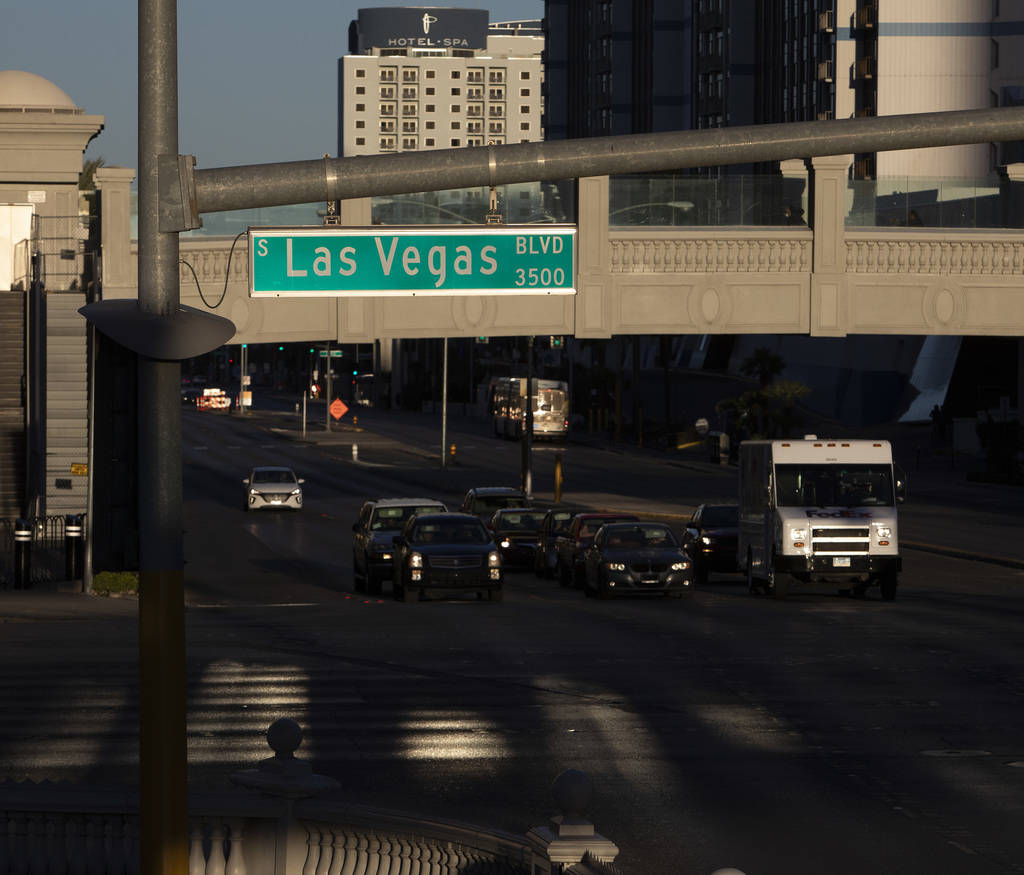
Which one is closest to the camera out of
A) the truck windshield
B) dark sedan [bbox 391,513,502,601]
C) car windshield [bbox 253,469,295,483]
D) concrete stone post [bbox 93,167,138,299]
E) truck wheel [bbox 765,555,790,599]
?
concrete stone post [bbox 93,167,138,299]

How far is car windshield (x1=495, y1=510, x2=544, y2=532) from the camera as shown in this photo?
43.8 meters

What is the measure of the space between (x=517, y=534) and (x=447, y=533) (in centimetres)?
1028

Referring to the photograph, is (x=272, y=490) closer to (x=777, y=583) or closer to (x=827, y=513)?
(x=777, y=583)

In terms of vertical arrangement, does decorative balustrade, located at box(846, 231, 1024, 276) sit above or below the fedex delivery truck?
above

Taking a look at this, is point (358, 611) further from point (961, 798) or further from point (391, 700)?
point (961, 798)

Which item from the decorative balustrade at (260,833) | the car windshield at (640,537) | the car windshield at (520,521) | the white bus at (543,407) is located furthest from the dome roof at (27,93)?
the white bus at (543,407)

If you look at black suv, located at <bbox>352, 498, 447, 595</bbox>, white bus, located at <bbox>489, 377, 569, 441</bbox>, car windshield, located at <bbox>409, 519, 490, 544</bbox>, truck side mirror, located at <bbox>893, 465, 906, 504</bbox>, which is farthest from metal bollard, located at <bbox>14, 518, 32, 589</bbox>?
white bus, located at <bbox>489, 377, 569, 441</bbox>

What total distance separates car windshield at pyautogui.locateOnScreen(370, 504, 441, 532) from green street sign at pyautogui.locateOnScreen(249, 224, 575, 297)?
16.9m

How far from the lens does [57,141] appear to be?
39.1 metres

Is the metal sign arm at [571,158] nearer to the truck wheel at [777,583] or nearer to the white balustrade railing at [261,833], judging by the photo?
the white balustrade railing at [261,833]

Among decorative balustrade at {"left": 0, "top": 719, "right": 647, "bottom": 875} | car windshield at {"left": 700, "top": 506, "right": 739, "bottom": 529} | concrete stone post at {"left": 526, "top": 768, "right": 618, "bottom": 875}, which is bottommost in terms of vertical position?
car windshield at {"left": 700, "top": 506, "right": 739, "bottom": 529}

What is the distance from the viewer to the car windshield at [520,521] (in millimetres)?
43812

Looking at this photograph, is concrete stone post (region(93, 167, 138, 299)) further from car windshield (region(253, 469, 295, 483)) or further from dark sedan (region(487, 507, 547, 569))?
car windshield (region(253, 469, 295, 483))

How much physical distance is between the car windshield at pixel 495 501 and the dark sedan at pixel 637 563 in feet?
50.8
